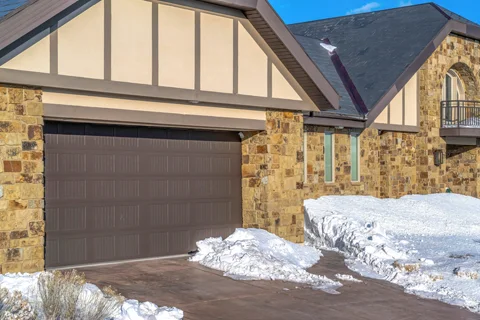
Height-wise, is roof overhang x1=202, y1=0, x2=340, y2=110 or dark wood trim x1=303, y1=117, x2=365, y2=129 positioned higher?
roof overhang x1=202, y1=0, x2=340, y2=110

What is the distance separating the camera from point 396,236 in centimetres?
1584

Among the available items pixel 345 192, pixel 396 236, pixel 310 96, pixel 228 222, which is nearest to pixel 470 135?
pixel 345 192

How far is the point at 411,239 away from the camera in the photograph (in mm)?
15602

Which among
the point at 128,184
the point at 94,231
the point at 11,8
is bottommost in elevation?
the point at 94,231

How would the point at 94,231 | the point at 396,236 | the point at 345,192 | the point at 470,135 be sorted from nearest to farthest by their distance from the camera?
the point at 94,231 < the point at 396,236 < the point at 345,192 < the point at 470,135

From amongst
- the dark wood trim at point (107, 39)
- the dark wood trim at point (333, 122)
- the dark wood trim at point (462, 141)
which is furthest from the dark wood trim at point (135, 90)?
the dark wood trim at point (462, 141)

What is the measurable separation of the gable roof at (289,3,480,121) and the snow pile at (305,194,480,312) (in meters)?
3.21

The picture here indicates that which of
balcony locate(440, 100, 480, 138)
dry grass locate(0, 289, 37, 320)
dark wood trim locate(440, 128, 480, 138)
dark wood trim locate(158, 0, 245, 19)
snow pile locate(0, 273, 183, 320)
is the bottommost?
snow pile locate(0, 273, 183, 320)

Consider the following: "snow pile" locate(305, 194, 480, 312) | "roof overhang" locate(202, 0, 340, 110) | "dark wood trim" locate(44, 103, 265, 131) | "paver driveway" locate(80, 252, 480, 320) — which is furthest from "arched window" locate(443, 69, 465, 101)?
"paver driveway" locate(80, 252, 480, 320)

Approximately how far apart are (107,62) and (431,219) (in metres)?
11.2

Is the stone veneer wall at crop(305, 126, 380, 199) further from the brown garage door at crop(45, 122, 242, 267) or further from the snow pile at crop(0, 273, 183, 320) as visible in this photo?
the snow pile at crop(0, 273, 183, 320)

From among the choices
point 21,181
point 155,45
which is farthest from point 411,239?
point 21,181

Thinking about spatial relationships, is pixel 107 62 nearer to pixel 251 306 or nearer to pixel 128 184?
pixel 128 184

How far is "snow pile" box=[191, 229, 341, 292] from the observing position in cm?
1112
